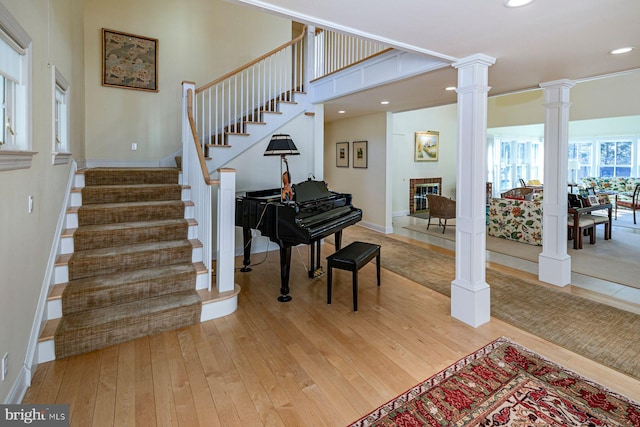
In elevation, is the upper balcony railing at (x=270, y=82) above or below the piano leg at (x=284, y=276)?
above

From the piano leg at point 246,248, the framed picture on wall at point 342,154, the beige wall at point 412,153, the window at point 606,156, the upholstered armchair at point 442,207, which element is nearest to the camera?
the piano leg at point 246,248

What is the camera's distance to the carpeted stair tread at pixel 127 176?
399 centimetres

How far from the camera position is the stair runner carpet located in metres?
2.67

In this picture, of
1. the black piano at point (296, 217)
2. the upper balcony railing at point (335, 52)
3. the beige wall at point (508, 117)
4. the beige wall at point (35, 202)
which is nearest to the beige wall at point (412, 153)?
the beige wall at point (508, 117)

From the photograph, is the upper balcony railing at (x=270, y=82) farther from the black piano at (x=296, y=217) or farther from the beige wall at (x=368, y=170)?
the beige wall at (x=368, y=170)

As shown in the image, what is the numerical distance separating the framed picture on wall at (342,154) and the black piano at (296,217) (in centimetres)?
379

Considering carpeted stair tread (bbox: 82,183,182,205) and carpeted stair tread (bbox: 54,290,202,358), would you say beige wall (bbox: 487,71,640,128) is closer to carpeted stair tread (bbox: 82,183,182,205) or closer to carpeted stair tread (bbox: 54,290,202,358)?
carpeted stair tread (bbox: 82,183,182,205)

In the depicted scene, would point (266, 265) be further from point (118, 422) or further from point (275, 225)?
point (118, 422)

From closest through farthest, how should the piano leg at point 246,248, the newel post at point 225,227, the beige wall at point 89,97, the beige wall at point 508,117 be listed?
the beige wall at point 89,97
the newel post at point 225,227
the piano leg at point 246,248
the beige wall at point 508,117

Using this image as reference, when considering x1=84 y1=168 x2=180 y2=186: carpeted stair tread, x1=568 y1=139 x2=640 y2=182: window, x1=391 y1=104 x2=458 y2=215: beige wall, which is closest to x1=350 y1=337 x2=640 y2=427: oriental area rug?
x1=84 y1=168 x2=180 y2=186: carpeted stair tread

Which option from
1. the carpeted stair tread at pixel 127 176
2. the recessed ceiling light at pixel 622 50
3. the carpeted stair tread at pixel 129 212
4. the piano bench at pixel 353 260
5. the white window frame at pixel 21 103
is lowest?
the piano bench at pixel 353 260

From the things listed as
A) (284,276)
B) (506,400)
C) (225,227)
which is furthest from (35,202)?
(506,400)

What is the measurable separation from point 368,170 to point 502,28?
16.4 ft

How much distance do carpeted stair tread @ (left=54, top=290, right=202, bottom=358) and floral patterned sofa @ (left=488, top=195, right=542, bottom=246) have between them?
17.9 ft
